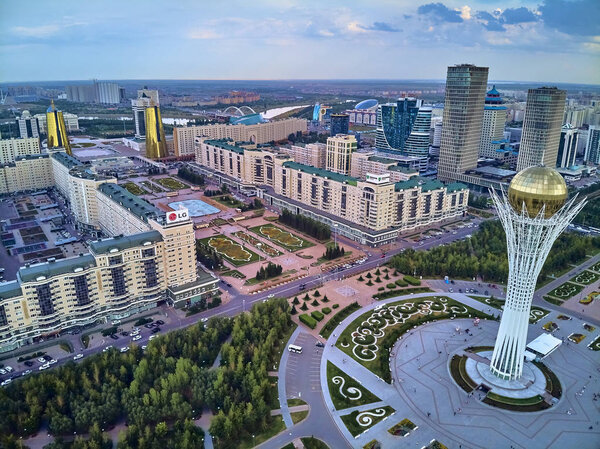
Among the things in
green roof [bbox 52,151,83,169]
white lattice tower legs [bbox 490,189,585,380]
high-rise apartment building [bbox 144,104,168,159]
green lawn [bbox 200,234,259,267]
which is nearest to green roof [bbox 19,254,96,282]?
green lawn [bbox 200,234,259,267]

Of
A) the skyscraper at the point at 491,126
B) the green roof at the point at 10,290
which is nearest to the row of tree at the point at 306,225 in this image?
the green roof at the point at 10,290

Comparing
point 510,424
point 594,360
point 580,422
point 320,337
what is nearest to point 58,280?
point 320,337

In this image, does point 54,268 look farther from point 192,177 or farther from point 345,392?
point 192,177

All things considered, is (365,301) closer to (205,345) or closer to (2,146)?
(205,345)

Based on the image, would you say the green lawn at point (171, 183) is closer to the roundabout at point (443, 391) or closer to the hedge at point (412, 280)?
the hedge at point (412, 280)

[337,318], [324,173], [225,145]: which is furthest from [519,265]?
[225,145]

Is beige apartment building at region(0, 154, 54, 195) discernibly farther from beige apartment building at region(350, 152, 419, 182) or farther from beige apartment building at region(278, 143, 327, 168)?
beige apartment building at region(350, 152, 419, 182)

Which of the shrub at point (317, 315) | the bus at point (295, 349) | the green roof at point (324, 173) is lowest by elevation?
the bus at point (295, 349)
